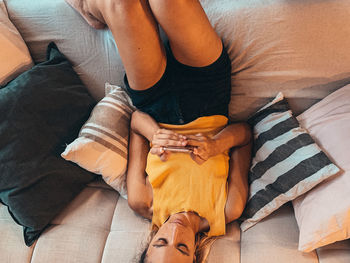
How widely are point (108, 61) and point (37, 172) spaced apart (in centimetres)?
59

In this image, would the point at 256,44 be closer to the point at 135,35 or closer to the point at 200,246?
the point at 135,35

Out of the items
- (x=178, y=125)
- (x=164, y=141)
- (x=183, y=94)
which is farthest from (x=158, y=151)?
(x=183, y=94)

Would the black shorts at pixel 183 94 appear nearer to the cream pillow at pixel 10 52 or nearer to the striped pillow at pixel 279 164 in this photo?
the striped pillow at pixel 279 164

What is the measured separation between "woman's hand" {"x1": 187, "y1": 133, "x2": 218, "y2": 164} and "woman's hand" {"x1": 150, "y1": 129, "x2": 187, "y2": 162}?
0.04 m

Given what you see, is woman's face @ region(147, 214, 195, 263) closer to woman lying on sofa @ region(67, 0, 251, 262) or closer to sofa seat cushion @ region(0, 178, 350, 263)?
woman lying on sofa @ region(67, 0, 251, 262)

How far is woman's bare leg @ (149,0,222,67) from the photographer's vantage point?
1132 mm

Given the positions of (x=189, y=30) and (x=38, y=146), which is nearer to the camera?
(x=189, y=30)

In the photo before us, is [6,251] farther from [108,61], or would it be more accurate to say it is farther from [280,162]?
[280,162]

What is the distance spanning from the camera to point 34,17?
1439mm

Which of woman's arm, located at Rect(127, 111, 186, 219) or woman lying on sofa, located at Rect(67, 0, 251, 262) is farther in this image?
woman's arm, located at Rect(127, 111, 186, 219)

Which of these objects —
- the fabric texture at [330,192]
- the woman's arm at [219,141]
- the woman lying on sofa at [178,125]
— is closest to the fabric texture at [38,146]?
the woman lying on sofa at [178,125]

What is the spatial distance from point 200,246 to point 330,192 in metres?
0.52

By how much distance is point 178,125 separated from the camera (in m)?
1.36

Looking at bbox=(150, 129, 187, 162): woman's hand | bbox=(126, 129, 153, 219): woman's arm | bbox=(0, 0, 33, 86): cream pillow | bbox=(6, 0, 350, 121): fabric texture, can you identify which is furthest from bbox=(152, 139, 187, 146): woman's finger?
bbox=(0, 0, 33, 86): cream pillow
